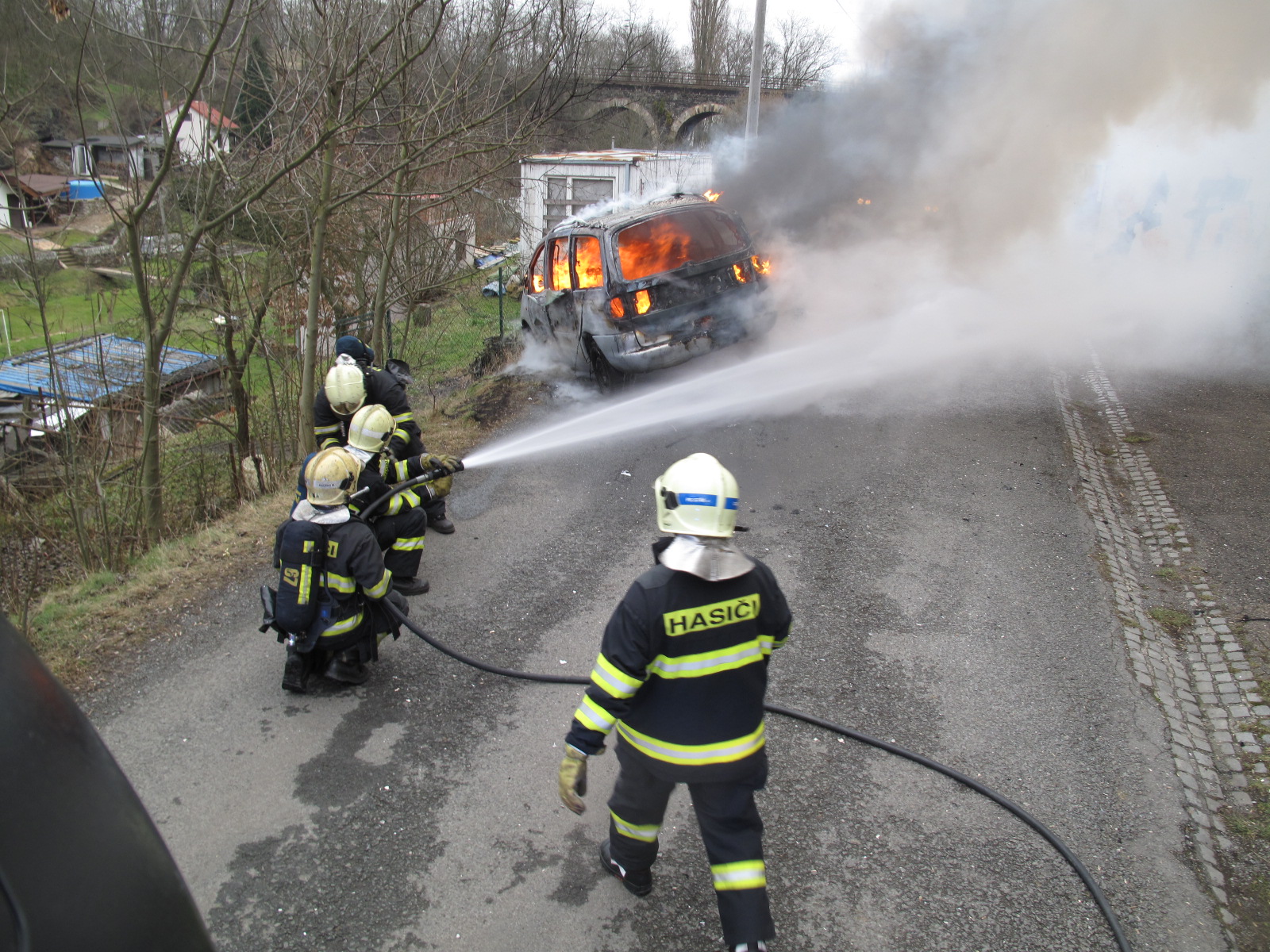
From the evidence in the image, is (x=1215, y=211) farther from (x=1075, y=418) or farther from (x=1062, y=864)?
(x=1062, y=864)

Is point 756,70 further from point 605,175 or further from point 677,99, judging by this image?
point 677,99

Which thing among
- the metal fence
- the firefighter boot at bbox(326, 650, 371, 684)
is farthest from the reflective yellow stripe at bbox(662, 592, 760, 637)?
the metal fence

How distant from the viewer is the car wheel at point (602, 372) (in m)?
8.47

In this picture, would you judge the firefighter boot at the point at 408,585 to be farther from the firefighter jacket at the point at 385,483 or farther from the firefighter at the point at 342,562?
the firefighter at the point at 342,562

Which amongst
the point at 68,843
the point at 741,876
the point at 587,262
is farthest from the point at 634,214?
the point at 68,843

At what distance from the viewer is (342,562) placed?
12.2ft

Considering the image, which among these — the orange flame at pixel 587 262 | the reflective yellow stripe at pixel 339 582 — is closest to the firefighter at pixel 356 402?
the reflective yellow stripe at pixel 339 582

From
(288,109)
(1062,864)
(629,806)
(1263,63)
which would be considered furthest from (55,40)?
(1263,63)

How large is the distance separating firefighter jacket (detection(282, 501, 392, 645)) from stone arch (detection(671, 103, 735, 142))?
35766 mm

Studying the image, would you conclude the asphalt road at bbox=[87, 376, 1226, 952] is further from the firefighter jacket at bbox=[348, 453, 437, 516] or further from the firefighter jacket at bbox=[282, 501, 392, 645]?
the firefighter jacket at bbox=[348, 453, 437, 516]

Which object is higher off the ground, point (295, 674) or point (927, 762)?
point (295, 674)

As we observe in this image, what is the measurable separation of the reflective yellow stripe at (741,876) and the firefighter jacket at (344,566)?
2.05 meters

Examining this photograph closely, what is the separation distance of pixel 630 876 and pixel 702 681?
921 mm

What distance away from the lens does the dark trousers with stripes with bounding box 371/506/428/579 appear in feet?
15.5
